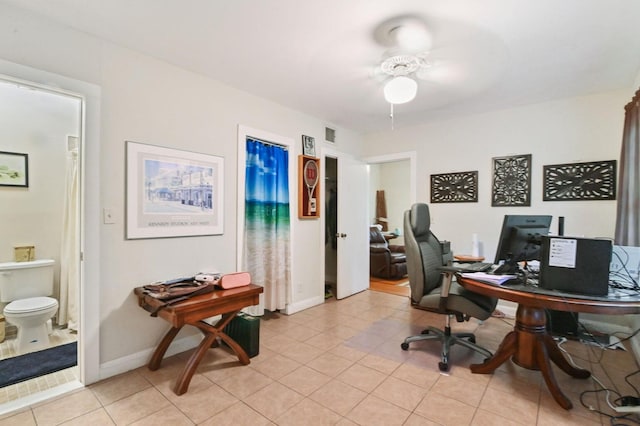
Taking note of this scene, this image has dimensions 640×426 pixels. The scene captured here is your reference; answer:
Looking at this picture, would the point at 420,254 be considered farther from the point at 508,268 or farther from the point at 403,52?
the point at 403,52

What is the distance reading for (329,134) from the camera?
4.13m

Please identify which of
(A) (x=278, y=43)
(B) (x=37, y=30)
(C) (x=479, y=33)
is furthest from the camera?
(A) (x=278, y=43)

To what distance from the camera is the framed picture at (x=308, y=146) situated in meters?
3.72

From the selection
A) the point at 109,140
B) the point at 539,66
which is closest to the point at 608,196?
the point at 539,66

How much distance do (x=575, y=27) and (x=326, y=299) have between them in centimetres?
370

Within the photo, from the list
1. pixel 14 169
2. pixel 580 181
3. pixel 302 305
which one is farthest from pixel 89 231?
pixel 580 181

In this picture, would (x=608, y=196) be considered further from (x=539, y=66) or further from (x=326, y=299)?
(x=326, y=299)

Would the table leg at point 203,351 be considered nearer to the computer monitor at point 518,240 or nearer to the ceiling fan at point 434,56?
the computer monitor at point 518,240

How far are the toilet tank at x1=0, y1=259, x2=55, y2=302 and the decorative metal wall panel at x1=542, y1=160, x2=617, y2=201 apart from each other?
540cm

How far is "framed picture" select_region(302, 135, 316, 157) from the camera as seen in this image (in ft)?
12.2

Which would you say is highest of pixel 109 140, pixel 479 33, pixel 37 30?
pixel 479 33

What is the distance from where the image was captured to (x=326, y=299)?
13.6ft

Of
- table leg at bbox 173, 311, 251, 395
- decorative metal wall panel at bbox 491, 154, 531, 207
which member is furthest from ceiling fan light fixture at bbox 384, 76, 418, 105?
table leg at bbox 173, 311, 251, 395

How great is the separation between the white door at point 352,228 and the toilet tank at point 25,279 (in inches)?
128
